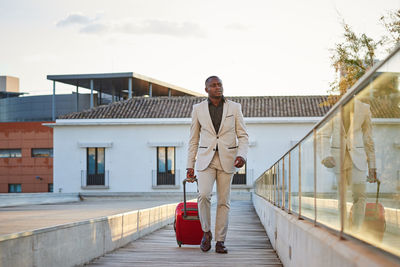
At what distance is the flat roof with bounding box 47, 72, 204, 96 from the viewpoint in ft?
136

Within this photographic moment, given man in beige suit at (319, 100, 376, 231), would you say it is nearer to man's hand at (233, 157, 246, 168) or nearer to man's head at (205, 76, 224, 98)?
man's hand at (233, 157, 246, 168)

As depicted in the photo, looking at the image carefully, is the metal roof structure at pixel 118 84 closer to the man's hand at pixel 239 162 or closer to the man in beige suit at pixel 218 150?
the man in beige suit at pixel 218 150

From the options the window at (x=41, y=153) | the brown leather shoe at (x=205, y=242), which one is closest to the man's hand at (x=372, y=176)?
the brown leather shoe at (x=205, y=242)

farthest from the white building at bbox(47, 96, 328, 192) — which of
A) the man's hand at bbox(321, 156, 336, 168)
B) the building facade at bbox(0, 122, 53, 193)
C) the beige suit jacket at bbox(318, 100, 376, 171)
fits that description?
the beige suit jacket at bbox(318, 100, 376, 171)

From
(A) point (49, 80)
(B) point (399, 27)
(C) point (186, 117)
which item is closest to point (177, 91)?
(A) point (49, 80)

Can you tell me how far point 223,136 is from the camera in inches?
226

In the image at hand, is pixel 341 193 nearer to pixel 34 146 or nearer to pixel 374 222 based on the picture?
pixel 374 222

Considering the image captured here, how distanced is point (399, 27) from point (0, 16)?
562 inches

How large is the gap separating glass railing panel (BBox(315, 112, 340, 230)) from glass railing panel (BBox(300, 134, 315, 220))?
0.74 feet

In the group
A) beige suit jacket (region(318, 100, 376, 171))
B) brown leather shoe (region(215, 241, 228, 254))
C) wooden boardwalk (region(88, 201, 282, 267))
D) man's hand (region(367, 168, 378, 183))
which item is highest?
→ beige suit jacket (region(318, 100, 376, 171))

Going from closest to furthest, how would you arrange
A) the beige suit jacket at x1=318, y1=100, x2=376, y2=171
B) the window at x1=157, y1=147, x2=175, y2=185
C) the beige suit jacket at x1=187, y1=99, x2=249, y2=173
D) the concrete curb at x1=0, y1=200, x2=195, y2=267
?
1. the beige suit jacket at x1=318, y1=100, x2=376, y2=171
2. the concrete curb at x1=0, y1=200, x2=195, y2=267
3. the beige suit jacket at x1=187, y1=99, x2=249, y2=173
4. the window at x1=157, y1=147, x2=175, y2=185

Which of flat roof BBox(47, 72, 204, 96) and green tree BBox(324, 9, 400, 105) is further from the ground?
flat roof BBox(47, 72, 204, 96)

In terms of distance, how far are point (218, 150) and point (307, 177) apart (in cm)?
167

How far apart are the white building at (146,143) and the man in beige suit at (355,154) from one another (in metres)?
29.8
